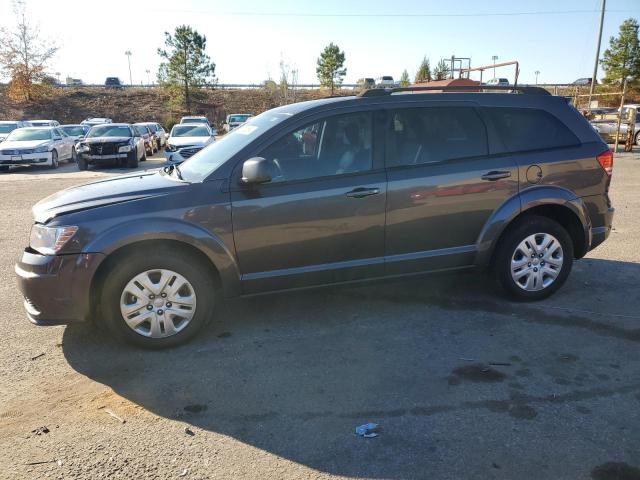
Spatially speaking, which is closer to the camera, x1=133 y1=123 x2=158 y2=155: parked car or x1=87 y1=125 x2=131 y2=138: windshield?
x1=87 y1=125 x2=131 y2=138: windshield

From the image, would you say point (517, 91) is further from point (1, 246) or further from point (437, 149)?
point (1, 246)

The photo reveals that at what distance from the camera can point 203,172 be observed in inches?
167

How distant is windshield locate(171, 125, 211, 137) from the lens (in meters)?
18.0

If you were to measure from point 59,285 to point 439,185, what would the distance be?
3060mm

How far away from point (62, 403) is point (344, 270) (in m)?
2.23

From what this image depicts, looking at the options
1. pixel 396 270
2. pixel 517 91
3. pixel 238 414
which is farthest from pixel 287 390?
pixel 517 91

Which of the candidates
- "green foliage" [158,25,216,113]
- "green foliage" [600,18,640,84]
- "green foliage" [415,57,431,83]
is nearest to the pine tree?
"green foliage" [600,18,640,84]

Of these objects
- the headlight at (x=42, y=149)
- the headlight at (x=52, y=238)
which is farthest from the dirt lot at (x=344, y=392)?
the headlight at (x=42, y=149)

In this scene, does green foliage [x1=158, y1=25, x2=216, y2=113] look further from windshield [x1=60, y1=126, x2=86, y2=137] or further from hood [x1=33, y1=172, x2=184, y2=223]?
hood [x1=33, y1=172, x2=184, y2=223]

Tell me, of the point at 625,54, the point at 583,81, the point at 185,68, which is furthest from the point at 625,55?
the point at 185,68

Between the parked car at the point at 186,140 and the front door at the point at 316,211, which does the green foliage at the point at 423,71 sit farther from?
the front door at the point at 316,211

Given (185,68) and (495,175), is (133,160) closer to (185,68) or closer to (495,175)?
Answer: (495,175)

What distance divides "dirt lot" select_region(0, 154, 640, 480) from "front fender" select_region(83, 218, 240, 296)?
1.88ft

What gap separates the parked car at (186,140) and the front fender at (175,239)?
10801 mm
